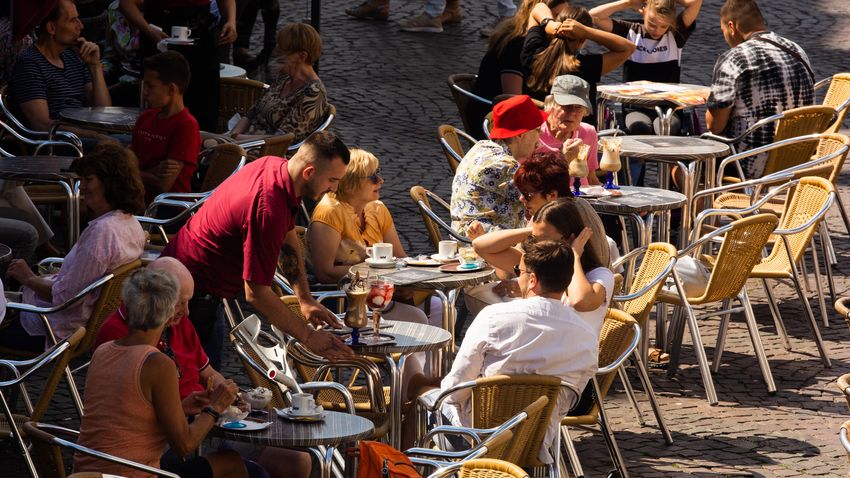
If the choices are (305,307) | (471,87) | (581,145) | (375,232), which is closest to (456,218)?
(375,232)

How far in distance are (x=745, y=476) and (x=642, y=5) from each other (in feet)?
21.0

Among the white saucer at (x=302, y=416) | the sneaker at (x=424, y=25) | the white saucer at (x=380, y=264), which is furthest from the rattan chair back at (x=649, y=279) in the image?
the sneaker at (x=424, y=25)

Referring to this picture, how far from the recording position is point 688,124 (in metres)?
10.7

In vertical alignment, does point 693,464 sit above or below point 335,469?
below

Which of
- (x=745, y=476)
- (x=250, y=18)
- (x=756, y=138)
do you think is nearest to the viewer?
(x=745, y=476)

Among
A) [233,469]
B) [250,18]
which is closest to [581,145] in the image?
[233,469]

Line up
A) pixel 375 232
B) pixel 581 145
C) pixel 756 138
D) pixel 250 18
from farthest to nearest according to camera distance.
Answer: pixel 250 18 < pixel 756 138 < pixel 581 145 < pixel 375 232

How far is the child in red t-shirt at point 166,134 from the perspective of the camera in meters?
7.77

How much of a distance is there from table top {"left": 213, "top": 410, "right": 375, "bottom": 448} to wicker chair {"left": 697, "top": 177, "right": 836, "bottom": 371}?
345cm

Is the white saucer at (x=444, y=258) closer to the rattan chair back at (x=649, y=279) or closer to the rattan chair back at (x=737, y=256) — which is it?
the rattan chair back at (x=649, y=279)

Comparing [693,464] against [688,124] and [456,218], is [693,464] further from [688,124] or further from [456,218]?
→ [688,124]

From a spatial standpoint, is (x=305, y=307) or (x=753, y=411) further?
(x=753, y=411)

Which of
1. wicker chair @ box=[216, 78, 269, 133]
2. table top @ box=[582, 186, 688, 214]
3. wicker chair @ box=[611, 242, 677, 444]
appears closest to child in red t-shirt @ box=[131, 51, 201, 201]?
wicker chair @ box=[216, 78, 269, 133]

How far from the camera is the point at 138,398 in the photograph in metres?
4.45
